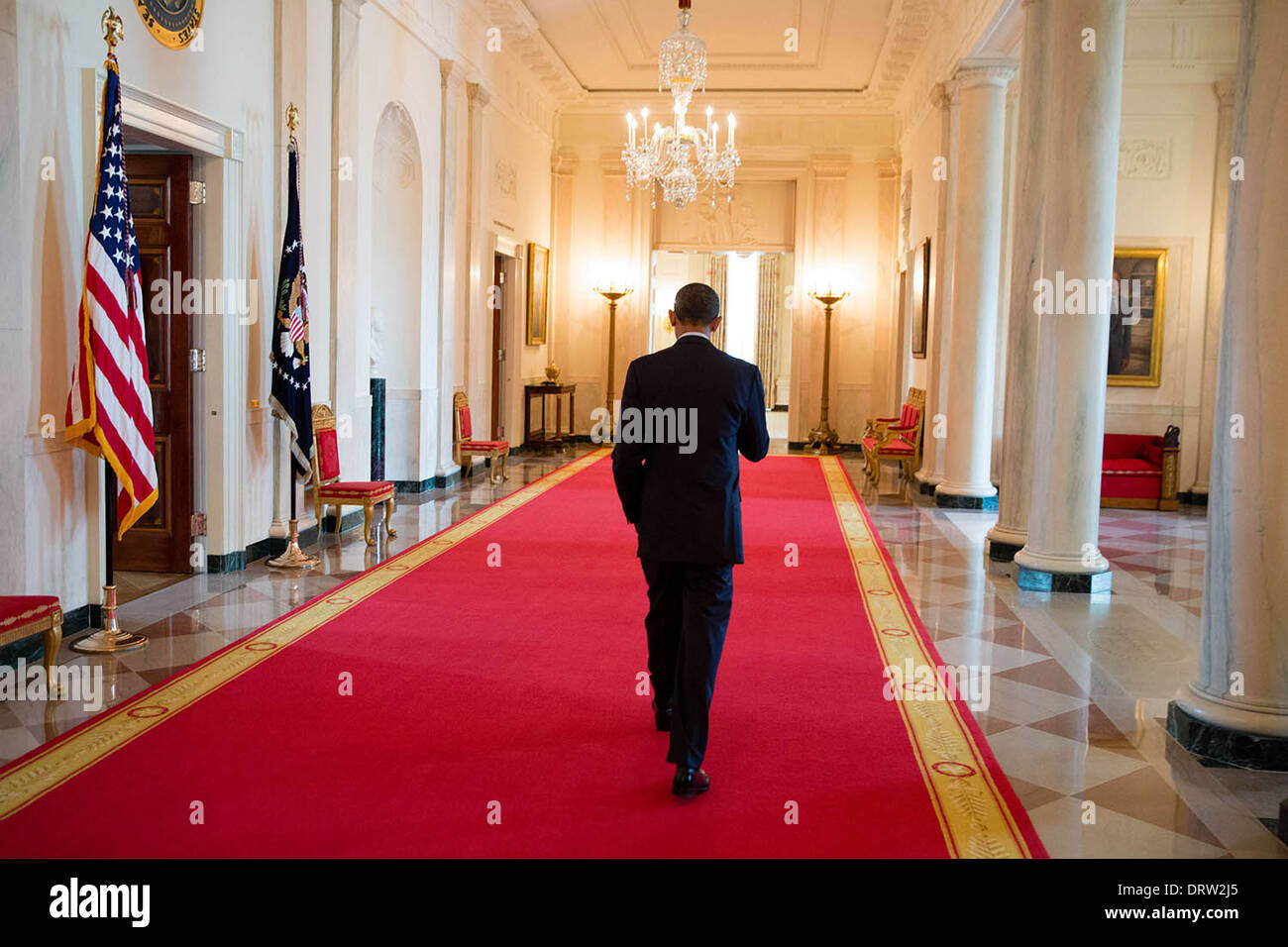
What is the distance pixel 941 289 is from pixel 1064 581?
574cm

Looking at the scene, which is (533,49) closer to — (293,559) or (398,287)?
(398,287)

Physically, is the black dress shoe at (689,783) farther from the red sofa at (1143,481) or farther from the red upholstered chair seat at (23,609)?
the red sofa at (1143,481)

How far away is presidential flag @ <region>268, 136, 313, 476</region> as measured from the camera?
7.91 m

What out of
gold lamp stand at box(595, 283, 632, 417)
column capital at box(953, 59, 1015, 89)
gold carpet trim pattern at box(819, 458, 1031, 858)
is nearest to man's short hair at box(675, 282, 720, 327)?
gold carpet trim pattern at box(819, 458, 1031, 858)

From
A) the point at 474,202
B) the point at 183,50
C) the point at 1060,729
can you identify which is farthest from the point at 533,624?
the point at 474,202

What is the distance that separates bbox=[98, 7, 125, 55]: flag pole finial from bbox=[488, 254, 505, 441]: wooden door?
924 centimetres

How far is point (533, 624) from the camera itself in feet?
21.2

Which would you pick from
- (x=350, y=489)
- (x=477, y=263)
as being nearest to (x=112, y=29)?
(x=350, y=489)

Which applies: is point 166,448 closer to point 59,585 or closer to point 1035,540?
point 59,585

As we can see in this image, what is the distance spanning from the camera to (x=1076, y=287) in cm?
739

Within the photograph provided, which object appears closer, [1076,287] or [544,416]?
[1076,287]

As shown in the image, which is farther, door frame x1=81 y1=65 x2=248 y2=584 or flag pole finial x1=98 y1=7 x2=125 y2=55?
door frame x1=81 y1=65 x2=248 y2=584

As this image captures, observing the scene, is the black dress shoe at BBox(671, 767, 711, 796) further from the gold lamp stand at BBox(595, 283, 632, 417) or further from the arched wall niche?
the gold lamp stand at BBox(595, 283, 632, 417)

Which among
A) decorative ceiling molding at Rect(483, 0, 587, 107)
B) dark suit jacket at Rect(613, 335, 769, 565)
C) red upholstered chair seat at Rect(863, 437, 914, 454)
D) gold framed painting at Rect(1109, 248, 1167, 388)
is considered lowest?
red upholstered chair seat at Rect(863, 437, 914, 454)
